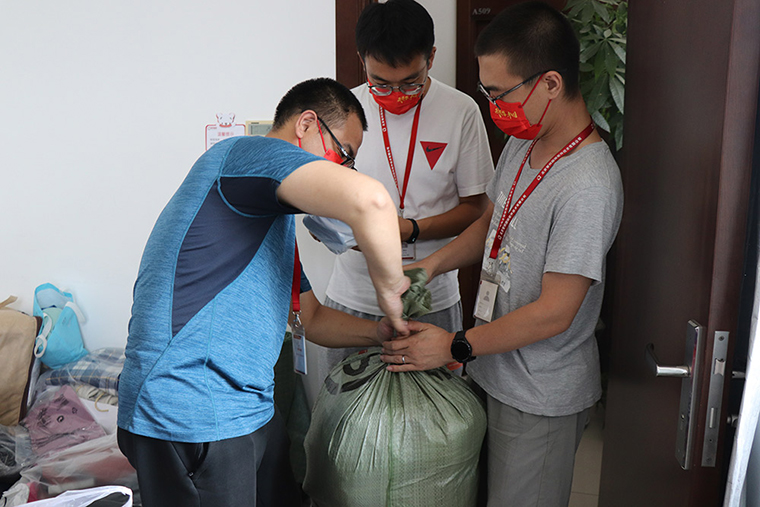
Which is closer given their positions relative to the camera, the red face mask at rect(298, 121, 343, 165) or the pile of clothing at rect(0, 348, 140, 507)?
the red face mask at rect(298, 121, 343, 165)

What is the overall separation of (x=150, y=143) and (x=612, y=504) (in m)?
2.04

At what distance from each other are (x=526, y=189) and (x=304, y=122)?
51 centimetres

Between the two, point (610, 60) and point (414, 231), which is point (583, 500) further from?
point (610, 60)

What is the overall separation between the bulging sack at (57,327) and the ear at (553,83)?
2.07 m

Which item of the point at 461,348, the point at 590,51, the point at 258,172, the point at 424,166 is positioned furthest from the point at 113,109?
the point at 590,51

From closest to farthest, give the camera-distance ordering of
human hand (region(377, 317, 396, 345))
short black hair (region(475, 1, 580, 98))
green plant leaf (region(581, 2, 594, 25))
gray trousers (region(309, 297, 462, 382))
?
short black hair (region(475, 1, 580, 98)), human hand (region(377, 317, 396, 345)), gray trousers (region(309, 297, 462, 382)), green plant leaf (region(581, 2, 594, 25))

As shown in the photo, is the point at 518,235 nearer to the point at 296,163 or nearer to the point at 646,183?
the point at 646,183

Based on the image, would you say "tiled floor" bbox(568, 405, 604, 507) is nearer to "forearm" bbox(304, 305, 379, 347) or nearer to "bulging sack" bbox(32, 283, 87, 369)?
"forearm" bbox(304, 305, 379, 347)

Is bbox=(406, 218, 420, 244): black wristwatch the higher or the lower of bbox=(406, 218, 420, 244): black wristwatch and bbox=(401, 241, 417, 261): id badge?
the higher

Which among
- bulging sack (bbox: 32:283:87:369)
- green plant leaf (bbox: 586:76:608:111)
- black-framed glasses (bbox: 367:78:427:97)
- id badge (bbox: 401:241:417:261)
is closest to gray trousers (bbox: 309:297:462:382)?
id badge (bbox: 401:241:417:261)

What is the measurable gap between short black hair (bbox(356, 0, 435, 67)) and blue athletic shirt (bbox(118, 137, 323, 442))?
2.44 feet

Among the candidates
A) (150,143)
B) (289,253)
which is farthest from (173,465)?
(150,143)

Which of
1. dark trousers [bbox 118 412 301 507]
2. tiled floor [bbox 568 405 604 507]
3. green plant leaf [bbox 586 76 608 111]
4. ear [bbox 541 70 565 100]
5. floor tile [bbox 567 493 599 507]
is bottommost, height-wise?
tiled floor [bbox 568 405 604 507]

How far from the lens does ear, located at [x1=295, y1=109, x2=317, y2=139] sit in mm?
1178
